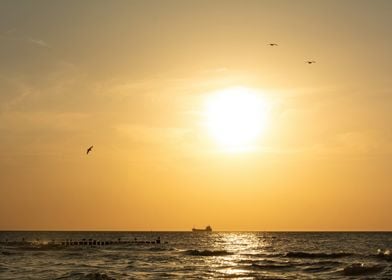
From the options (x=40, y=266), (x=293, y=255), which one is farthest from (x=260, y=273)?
(x=293, y=255)

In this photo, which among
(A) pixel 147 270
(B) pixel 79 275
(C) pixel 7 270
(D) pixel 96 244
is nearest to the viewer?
(B) pixel 79 275

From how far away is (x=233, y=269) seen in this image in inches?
2249

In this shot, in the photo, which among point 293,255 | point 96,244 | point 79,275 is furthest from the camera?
point 96,244

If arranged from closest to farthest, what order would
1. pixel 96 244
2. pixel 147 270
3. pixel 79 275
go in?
pixel 79 275, pixel 147 270, pixel 96 244

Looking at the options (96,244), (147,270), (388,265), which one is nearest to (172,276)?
(147,270)

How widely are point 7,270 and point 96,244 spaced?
7672 cm

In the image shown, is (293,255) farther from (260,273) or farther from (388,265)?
(260,273)

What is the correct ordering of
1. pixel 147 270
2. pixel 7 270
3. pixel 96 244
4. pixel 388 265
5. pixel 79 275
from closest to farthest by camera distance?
1. pixel 79 275
2. pixel 7 270
3. pixel 147 270
4. pixel 388 265
5. pixel 96 244

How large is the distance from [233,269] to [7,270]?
21.3 m

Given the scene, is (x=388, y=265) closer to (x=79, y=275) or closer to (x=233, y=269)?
(x=233, y=269)

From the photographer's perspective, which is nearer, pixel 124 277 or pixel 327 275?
pixel 124 277

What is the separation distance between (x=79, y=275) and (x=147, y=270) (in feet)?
30.8

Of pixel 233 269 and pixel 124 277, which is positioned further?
pixel 233 269

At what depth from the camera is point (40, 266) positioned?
184 ft
